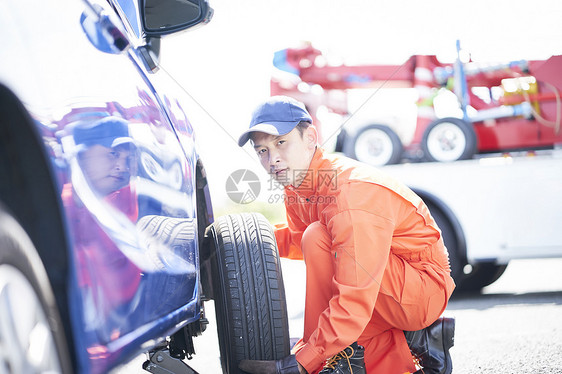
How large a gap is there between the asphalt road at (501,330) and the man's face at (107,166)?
0.51m

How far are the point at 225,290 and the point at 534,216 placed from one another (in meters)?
3.69

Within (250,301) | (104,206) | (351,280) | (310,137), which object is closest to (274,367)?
(250,301)

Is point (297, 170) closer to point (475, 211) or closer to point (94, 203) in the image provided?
point (94, 203)

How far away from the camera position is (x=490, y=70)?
20.2 ft

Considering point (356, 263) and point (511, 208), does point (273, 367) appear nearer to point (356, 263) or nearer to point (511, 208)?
point (356, 263)

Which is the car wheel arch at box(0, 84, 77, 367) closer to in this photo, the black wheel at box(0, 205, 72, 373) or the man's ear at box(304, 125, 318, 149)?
the black wheel at box(0, 205, 72, 373)

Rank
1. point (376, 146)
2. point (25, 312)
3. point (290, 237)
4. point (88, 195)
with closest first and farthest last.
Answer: point (25, 312), point (88, 195), point (290, 237), point (376, 146)

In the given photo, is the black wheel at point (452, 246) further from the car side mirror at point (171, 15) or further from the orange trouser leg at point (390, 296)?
the car side mirror at point (171, 15)

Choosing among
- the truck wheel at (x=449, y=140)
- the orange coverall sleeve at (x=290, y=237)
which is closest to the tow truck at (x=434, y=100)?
the truck wheel at (x=449, y=140)

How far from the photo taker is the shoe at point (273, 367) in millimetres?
1897

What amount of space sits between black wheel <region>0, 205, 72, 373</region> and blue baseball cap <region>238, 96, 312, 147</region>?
4.45 ft

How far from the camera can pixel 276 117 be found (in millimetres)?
2230

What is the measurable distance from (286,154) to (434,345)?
3.14ft

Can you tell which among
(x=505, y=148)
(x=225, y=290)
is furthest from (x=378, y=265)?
(x=505, y=148)
